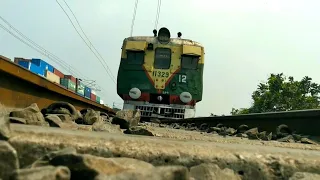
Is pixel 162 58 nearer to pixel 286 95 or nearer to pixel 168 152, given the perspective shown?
pixel 168 152

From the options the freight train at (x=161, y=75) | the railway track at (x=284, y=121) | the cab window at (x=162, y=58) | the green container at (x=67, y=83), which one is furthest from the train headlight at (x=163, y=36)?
the green container at (x=67, y=83)

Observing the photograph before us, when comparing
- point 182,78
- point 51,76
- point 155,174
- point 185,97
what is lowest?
point 155,174

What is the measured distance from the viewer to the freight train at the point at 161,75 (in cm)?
1033

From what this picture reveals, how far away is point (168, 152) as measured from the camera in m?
1.52

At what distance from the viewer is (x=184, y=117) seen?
1033 cm

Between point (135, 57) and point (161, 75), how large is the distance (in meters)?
0.85

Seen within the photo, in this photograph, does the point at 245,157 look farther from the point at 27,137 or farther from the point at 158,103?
the point at 158,103

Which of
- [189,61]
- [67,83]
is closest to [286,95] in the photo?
[189,61]

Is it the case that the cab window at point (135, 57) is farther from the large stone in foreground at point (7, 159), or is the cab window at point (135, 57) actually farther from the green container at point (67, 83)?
the green container at point (67, 83)

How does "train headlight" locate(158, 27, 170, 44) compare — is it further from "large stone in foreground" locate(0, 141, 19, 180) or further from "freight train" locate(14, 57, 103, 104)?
"freight train" locate(14, 57, 103, 104)

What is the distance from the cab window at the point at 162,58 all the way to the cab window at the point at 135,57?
14.9 inches

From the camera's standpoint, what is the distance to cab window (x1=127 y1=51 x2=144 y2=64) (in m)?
10.5

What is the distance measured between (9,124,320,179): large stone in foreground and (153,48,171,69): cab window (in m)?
8.87

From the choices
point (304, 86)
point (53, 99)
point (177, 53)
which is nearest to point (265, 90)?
point (304, 86)
